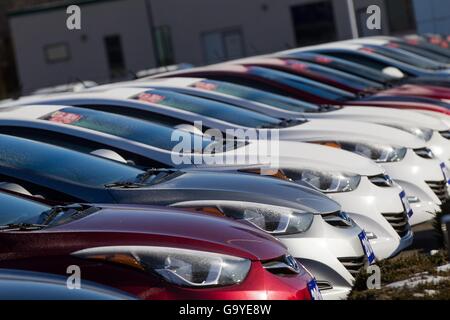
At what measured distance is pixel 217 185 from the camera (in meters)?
7.65

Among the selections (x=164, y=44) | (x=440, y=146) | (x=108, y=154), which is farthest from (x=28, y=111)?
(x=164, y=44)

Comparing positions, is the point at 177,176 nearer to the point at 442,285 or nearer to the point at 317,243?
the point at 317,243

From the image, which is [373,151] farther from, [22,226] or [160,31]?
[160,31]

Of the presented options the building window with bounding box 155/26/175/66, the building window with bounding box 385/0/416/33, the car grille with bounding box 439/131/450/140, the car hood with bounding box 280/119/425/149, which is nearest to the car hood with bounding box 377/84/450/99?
the car grille with bounding box 439/131/450/140

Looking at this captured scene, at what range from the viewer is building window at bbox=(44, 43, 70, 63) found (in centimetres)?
4391

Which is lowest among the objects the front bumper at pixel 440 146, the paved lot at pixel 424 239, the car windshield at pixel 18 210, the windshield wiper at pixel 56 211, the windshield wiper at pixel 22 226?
the paved lot at pixel 424 239

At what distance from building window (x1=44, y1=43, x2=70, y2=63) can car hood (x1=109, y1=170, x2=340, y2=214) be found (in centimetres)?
3680

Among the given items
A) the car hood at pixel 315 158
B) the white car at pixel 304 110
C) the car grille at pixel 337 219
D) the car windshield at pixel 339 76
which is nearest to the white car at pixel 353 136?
the white car at pixel 304 110

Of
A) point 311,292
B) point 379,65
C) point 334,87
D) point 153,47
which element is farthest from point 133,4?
point 311,292

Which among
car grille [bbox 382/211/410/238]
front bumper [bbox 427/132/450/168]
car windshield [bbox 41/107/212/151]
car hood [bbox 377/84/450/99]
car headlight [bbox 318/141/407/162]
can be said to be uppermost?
car windshield [bbox 41/107/212/151]

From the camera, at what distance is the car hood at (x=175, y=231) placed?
5797mm

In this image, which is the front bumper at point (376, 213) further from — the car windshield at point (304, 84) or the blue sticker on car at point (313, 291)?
the car windshield at point (304, 84)

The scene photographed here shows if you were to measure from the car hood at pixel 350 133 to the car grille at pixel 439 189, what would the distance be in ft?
1.31

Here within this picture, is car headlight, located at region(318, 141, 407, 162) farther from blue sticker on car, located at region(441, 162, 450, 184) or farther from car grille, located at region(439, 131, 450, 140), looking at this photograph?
car grille, located at region(439, 131, 450, 140)
